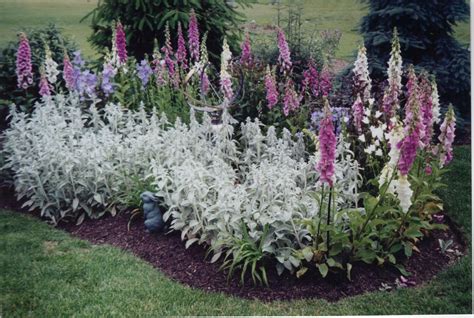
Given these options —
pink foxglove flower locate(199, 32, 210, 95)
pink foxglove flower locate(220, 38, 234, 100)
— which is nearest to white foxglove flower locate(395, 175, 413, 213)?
pink foxglove flower locate(220, 38, 234, 100)

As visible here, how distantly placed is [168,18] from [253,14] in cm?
68

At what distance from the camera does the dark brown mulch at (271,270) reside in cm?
334

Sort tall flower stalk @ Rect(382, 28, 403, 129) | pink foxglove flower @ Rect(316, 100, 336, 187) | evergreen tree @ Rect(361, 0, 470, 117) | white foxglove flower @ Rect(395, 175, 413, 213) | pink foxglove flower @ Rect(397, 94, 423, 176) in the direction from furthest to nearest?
evergreen tree @ Rect(361, 0, 470, 117) → tall flower stalk @ Rect(382, 28, 403, 129) → white foxglove flower @ Rect(395, 175, 413, 213) → pink foxglove flower @ Rect(397, 94, 423, 176) → pink foxglove flower @ Rect(316, 100, 336, 187)

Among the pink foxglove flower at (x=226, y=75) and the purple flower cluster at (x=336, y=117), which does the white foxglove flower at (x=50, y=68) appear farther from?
the purple flower cluster at (x=336, y=117)

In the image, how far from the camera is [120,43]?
453 cm

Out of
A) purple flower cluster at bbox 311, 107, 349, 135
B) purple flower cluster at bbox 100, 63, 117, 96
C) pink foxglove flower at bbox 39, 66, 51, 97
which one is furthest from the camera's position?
purple flower cluster at bbox 100, 63, 117, 96

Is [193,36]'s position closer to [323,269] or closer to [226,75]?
[226,75]

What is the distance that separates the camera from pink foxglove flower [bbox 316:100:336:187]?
117 inches

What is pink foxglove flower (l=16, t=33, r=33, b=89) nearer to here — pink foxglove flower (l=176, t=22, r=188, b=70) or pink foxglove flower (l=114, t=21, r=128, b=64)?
pink foxglove flower (l=114, t=21, r=128, b=64)

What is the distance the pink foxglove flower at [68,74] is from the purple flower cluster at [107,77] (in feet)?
0.74

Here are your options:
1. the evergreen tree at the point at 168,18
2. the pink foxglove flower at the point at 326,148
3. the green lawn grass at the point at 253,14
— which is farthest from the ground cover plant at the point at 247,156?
the green lawn grass at the point at 253,14

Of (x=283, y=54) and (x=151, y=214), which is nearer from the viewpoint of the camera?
(x=151, y=214)

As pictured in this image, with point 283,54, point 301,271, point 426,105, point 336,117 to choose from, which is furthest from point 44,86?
point 426,105

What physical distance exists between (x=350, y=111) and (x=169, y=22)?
1572 millimetres
